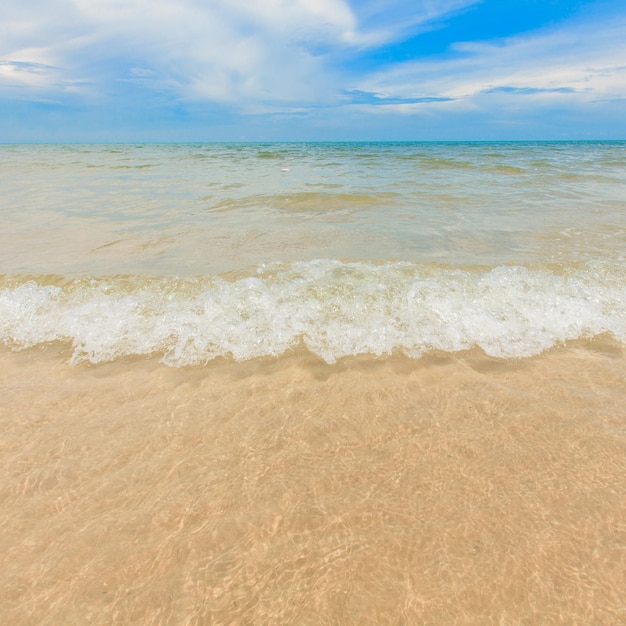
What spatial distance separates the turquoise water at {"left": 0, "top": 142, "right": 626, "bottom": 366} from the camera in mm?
3244

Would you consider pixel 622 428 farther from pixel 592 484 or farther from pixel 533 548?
pixel 533 548

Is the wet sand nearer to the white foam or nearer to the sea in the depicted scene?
the sea

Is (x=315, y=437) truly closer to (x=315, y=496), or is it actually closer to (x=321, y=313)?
(x=315, y=496)

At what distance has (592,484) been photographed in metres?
1.86

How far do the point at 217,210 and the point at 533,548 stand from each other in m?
8.01

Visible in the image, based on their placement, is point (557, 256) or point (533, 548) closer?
point (533, 548)

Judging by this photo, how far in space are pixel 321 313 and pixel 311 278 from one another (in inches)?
30.3

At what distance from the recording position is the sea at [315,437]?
146 cm

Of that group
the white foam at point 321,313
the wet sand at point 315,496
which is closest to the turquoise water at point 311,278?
the white foam at point 321,313

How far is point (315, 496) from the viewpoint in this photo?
71.6 inches

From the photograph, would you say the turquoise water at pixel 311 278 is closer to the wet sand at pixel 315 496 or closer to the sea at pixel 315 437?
the sea at pixel 315 437

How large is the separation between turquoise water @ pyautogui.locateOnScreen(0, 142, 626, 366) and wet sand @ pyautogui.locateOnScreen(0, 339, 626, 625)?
51 centimetres

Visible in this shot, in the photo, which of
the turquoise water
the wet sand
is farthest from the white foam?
the wet sand

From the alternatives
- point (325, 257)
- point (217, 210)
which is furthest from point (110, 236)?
point (325, 257)
